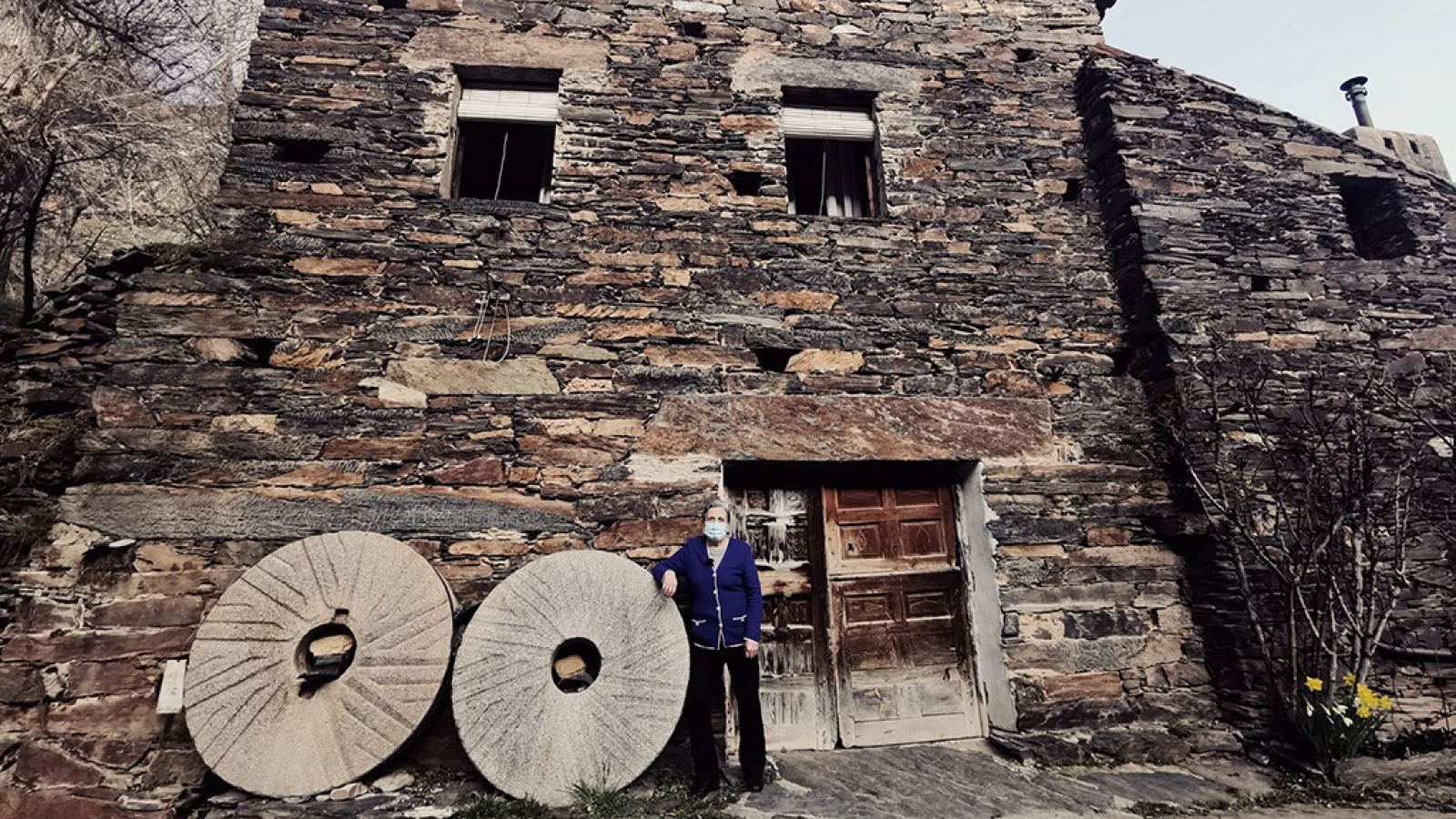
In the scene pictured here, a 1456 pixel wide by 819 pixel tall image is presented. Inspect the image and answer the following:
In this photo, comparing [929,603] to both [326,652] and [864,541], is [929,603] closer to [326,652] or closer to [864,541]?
[864,541]

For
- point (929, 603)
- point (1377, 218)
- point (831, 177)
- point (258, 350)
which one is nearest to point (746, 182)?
point (831, 177)

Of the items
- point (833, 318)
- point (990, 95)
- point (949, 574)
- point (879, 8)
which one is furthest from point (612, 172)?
point (949, 574)

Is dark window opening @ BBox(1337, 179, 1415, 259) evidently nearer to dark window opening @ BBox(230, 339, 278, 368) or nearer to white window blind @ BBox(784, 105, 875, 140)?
white window blind @ BBox(784, 105, 875, 140)

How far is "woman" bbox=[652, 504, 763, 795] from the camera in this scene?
2.76m

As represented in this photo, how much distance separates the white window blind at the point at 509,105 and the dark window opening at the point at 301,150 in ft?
2.80

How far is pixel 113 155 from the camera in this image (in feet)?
16.1

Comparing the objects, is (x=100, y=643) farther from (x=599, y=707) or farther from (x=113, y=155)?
(x=113, y=155)

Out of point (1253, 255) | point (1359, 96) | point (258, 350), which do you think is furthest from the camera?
point (1359, 96)

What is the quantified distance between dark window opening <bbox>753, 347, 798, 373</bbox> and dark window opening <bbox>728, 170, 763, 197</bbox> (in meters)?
1.12

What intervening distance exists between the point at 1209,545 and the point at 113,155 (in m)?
7.95

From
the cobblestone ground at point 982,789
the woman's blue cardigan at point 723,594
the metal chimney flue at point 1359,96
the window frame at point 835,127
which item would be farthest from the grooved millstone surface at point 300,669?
the metal chimney flue at point 1359,96

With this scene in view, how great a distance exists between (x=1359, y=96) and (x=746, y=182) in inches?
340

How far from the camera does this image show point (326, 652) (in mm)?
2830

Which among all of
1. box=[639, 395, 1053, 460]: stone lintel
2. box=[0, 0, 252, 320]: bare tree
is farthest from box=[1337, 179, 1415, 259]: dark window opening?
box=[0, 0, 252, 320]: bare tree
